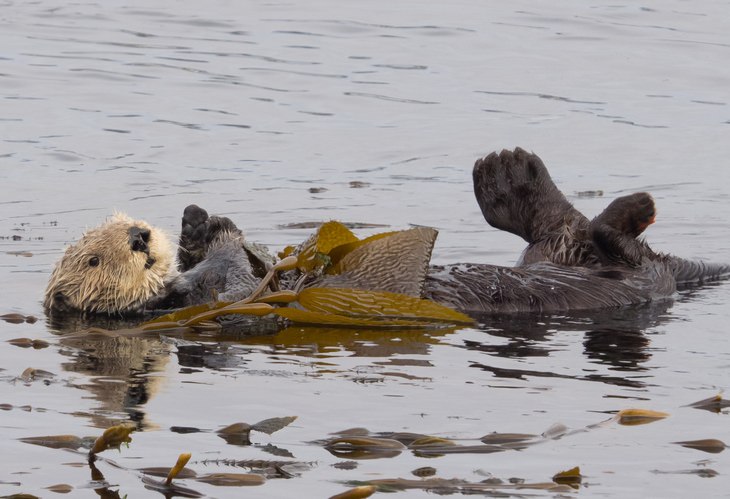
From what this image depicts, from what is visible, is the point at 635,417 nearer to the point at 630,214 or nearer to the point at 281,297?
the point at 281,297

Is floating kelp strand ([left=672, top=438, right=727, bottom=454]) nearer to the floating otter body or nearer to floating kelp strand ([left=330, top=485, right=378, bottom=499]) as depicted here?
floating kelp strand ([left=330, top=485, right=378, bottom=499])

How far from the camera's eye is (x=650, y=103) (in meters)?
11.7

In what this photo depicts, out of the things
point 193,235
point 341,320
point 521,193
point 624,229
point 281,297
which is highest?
point 521,193

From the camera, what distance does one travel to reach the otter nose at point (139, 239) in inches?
222

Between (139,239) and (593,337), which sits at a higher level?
(139,239)

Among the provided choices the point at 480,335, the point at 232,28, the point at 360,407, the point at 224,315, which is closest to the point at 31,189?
the point at 224,315

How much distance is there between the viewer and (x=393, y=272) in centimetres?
542

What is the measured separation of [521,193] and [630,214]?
29.2 inches

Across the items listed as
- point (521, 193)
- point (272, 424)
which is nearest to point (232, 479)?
point (272, 424)

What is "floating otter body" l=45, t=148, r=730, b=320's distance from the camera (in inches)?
214

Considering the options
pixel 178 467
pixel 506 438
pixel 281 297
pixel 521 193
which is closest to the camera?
pixel 178 467

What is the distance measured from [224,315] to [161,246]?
0.60m

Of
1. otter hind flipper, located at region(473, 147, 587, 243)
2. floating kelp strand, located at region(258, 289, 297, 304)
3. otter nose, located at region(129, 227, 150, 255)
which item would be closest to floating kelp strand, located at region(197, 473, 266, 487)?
floating kelp strand, located at region(258, 289, 297, 304)

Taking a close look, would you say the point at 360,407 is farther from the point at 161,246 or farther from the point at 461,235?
the point at 461,235
